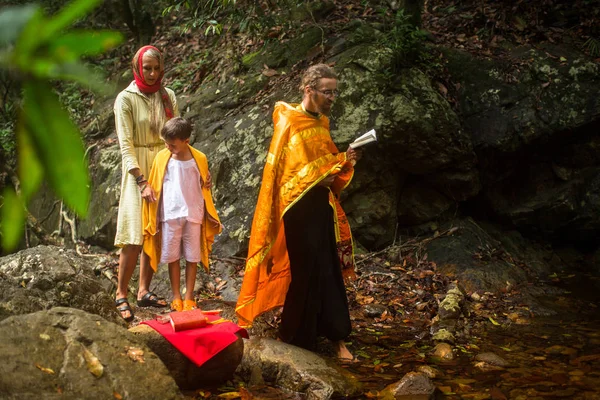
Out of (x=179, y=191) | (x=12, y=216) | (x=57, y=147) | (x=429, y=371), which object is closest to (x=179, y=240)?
(x=179, y=191)

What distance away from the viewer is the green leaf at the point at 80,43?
0.62 metres

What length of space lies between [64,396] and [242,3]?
6202mm

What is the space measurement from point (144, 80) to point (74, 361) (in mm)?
2369

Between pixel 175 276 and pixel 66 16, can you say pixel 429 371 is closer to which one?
pixel 175 276

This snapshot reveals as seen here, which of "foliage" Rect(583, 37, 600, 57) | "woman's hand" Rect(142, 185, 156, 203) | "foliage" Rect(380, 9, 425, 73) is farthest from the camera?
"foliage" Rect(583, 37, 600, 57)

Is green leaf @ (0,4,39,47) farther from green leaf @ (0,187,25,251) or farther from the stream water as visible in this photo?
the stream water

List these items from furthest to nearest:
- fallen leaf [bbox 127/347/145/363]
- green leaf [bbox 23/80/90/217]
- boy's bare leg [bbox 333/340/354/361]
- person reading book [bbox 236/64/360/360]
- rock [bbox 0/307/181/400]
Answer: boy's bare leg [bbox 333/340/354/361]
person reading book [bbox 236/64/360/360]
fallen leaf [bbox 127/347/145/363]
rock [bbox 0/307/181/400]
green leaf [bbox 23/80/90/217]

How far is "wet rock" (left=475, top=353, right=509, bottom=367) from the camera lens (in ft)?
12.7

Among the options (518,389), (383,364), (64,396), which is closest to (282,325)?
(383,364)

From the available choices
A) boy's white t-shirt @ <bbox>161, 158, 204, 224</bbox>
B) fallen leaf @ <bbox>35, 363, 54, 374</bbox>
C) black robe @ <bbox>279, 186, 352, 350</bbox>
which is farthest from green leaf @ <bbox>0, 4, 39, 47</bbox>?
boy's white t-shirt @ <bbox>161, 158, 204, 224</bbox>

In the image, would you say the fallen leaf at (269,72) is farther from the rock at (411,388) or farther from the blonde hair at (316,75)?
the rock at (411,388)

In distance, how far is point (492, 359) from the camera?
3926mm

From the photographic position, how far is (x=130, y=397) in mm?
2479

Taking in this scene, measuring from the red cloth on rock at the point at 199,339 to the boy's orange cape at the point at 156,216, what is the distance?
0.96 m
